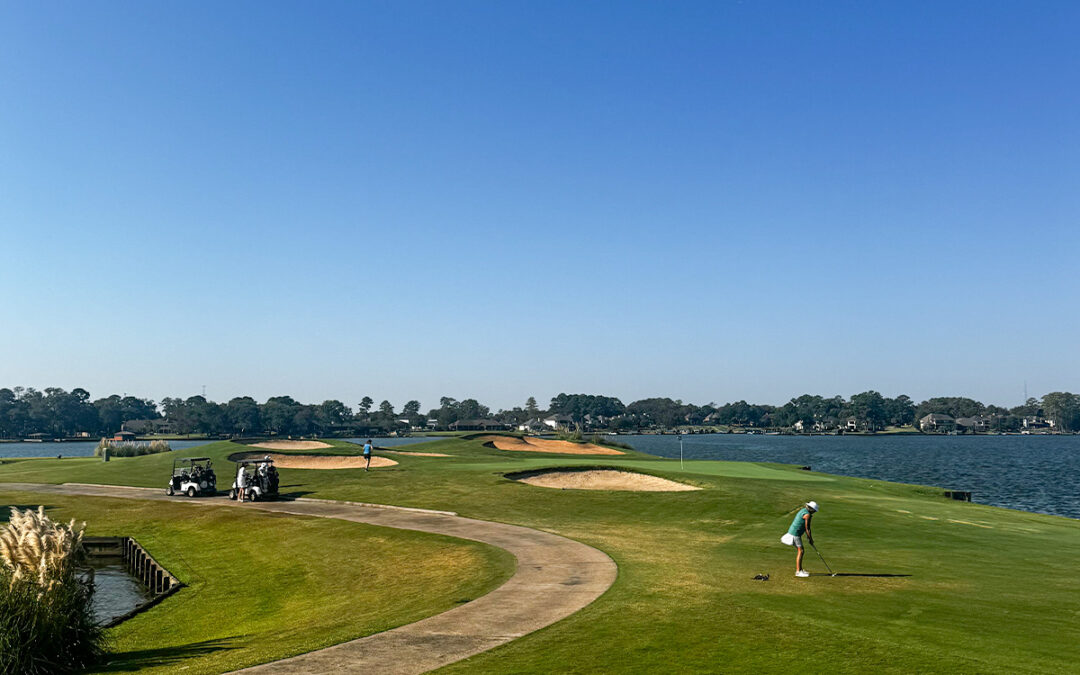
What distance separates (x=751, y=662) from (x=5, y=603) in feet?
47.1

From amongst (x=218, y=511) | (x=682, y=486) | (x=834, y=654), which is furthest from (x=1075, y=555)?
(x=218, y=511)

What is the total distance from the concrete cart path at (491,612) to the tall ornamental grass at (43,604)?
15.9 ft

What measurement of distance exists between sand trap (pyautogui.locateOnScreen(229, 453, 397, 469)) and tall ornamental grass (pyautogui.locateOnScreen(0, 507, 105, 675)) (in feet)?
147

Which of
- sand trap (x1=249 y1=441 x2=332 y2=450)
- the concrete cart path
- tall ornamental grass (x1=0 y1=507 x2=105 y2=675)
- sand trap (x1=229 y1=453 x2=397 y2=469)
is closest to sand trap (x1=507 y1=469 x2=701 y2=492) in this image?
sand trap (x1=229 y1=453 x2=397 y2=469)

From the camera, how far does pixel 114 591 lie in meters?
29.3

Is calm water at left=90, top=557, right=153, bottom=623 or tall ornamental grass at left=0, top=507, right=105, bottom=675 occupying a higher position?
tall ornamental grass at left=0, top=507, right=105, bottom=675

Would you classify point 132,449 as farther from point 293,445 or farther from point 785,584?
point 785,584

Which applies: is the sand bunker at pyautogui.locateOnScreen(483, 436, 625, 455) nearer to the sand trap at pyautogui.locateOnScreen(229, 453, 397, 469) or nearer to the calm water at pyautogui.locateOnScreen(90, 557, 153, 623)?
the sand trap at pyautogui.locateOnScreen(229, 453, 397, 469)

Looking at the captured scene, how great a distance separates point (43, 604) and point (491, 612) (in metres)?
9.20

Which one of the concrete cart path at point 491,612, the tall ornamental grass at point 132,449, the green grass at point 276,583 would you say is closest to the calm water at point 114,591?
the green grass at point 276,583

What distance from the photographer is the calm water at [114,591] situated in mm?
26625

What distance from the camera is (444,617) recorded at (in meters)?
16.9

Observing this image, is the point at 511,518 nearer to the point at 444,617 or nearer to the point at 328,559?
the point at 328,559

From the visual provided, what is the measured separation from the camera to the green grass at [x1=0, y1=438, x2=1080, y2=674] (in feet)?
43.4
